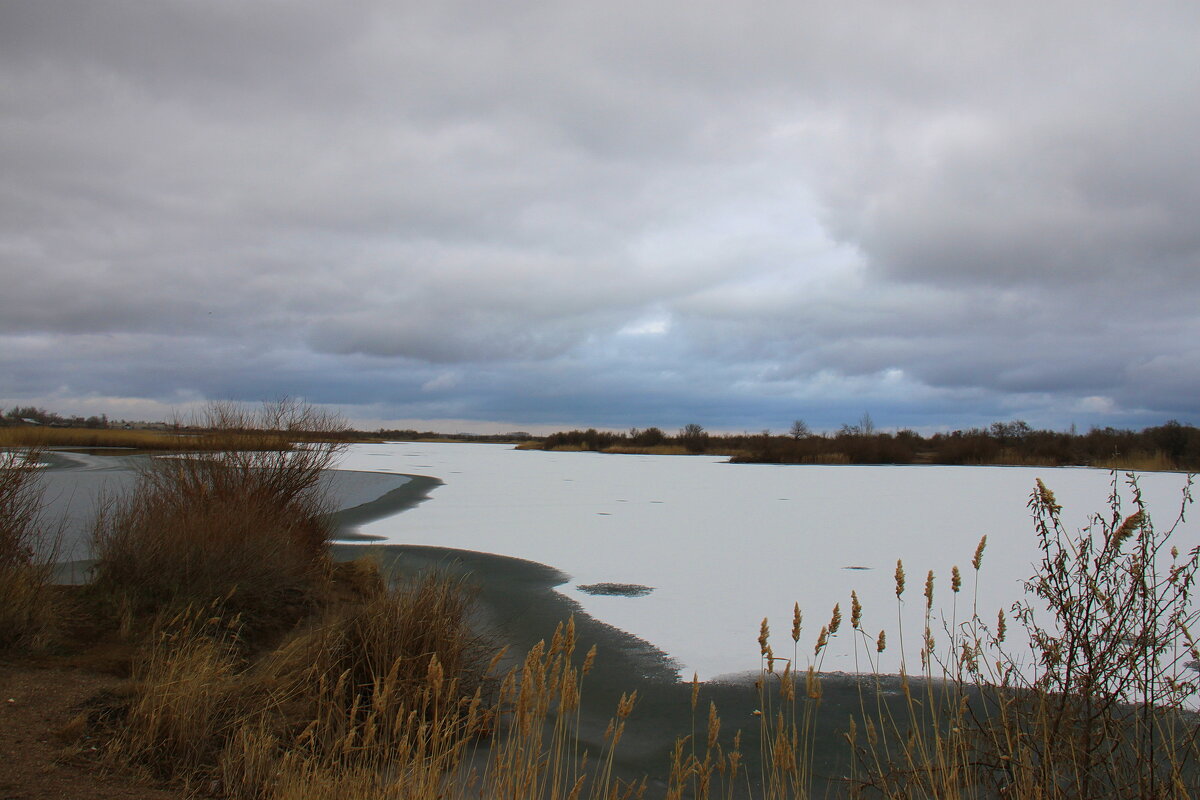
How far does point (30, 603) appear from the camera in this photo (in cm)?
611

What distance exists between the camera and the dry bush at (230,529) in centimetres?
733

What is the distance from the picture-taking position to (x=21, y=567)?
6691mm

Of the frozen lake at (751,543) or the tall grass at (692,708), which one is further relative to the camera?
the frozen lake at (751,543)

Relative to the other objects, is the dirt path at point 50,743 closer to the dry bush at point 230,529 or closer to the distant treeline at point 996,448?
the dry bush at point 230,529

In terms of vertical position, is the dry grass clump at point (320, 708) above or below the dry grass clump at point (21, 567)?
below

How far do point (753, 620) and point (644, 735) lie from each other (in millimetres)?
3234

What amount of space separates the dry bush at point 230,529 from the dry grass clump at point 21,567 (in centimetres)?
63

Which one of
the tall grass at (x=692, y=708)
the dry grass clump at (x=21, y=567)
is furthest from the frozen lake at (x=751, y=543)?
the dry grass clump at (x=21, y=567)

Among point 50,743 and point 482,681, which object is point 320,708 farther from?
point 50,743

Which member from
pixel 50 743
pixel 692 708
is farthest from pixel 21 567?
pixel 692 708

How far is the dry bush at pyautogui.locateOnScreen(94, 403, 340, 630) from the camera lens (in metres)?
7.33

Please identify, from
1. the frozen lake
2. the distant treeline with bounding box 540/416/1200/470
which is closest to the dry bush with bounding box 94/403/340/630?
the frozen lake

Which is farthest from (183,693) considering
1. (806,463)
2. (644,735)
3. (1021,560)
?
(806,463)

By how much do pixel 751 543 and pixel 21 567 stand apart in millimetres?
10201
